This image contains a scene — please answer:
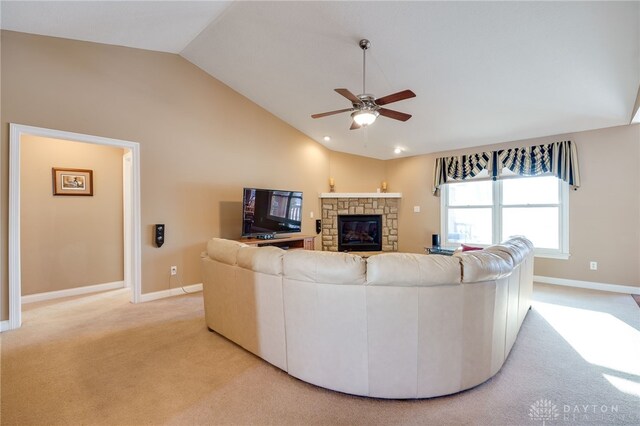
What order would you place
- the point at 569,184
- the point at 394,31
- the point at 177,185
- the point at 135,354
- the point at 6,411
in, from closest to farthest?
1. the point at 6,411
2. the point at 135,354
3. the point at 394,31
4. the point at 177,185
5. the point at 569,184

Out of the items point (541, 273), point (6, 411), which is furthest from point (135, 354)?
point (541, 273)

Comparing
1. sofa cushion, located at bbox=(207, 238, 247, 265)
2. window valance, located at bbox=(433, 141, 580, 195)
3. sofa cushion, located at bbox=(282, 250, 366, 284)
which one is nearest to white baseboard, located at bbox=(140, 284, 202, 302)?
sofa cushion, located at bbox=(207, 238, 247, 265)

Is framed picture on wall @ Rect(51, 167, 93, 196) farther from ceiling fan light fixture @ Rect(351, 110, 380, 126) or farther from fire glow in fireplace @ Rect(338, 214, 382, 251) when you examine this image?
fire glow in fireplace @ Rect(338, 214, 382, 251)

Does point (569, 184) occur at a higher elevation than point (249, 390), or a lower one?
higher

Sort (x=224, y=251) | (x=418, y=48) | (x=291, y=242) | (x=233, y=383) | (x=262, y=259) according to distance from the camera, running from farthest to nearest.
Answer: (x=291, y=242)
(x=418, y=48)
(x=224, y=251)
(x=262, y=259)
(x=233, y=383)

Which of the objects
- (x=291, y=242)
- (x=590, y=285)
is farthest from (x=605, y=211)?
(x=291, y=242)

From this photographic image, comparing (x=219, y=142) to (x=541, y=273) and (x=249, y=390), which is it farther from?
(x=541, y=273)

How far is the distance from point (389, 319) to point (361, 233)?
493 cm

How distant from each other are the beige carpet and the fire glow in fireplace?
373 cm

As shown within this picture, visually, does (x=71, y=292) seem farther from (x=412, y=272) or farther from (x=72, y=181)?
(x=412, y=272)

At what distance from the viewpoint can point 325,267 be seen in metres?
1.78

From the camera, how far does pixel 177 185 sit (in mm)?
4031

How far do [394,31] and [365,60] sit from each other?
1.80ft

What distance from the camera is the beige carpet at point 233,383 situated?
164cm
